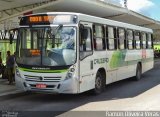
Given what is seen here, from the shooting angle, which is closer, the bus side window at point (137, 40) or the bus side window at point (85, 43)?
the bus side window at point (85, 43)

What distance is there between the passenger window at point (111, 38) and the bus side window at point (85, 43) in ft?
6.29

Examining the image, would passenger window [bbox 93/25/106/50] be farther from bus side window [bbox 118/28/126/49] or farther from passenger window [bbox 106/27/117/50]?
bus side window [bbox 118/28/126/49]

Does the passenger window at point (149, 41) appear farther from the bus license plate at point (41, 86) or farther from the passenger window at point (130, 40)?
the bus license plate at point (41, 86)

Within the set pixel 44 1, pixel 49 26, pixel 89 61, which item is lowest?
pixel 89 61

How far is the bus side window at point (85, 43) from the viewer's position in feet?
41.2

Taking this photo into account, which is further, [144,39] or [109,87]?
[144,39]

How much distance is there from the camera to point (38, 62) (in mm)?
Answer: 12406

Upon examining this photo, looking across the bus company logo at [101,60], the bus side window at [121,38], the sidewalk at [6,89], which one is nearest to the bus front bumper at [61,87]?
the sidewalk at [6,89]

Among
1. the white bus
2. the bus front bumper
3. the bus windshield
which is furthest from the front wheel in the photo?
the bus windshield

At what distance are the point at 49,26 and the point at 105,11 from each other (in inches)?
626

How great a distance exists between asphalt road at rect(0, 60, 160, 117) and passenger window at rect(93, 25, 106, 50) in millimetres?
1692

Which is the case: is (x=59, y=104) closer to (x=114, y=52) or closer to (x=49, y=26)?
(x=49, y=26)

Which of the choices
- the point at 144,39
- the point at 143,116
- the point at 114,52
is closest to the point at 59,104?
the point at 143,116

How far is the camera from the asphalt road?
10906 millimetres
